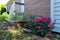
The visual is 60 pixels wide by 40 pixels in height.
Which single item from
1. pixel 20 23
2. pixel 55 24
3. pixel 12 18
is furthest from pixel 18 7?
pixel 55 24

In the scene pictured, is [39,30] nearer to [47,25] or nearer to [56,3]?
[47,25]

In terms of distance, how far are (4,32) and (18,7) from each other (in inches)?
242

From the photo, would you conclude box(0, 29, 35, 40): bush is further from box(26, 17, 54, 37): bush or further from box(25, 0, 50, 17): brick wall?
box(25, 0, 50, 17): brick wall

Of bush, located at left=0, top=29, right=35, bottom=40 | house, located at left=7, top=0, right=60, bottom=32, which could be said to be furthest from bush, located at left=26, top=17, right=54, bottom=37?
house, located at left=7, top=0, right=60, bottom=32

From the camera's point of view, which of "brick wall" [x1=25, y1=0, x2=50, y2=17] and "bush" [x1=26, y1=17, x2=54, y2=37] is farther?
"brick wall" [x1=25, y1=0, x2=50, y2=17]

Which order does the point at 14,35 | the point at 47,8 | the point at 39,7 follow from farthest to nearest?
the point at 39,7 → the point at 47,8 → the point at 14,35

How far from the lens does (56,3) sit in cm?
525

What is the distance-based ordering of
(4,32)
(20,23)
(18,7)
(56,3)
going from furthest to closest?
(18,7), (20,23), (56,3), (4,32)

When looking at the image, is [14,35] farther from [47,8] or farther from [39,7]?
[39,7]

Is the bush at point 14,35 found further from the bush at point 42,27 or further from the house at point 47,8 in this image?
the house at point 47,8

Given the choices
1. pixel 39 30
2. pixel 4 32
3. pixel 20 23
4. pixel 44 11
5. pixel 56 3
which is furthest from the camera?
pixel 44 11

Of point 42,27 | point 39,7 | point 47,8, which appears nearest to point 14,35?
point 42,27

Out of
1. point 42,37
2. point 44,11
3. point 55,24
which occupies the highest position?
point 44,11

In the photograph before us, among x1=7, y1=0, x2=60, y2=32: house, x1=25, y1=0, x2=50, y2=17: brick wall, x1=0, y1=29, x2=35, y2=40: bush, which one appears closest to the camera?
x1=0, y1=29, x2=35, y2=40: bush
